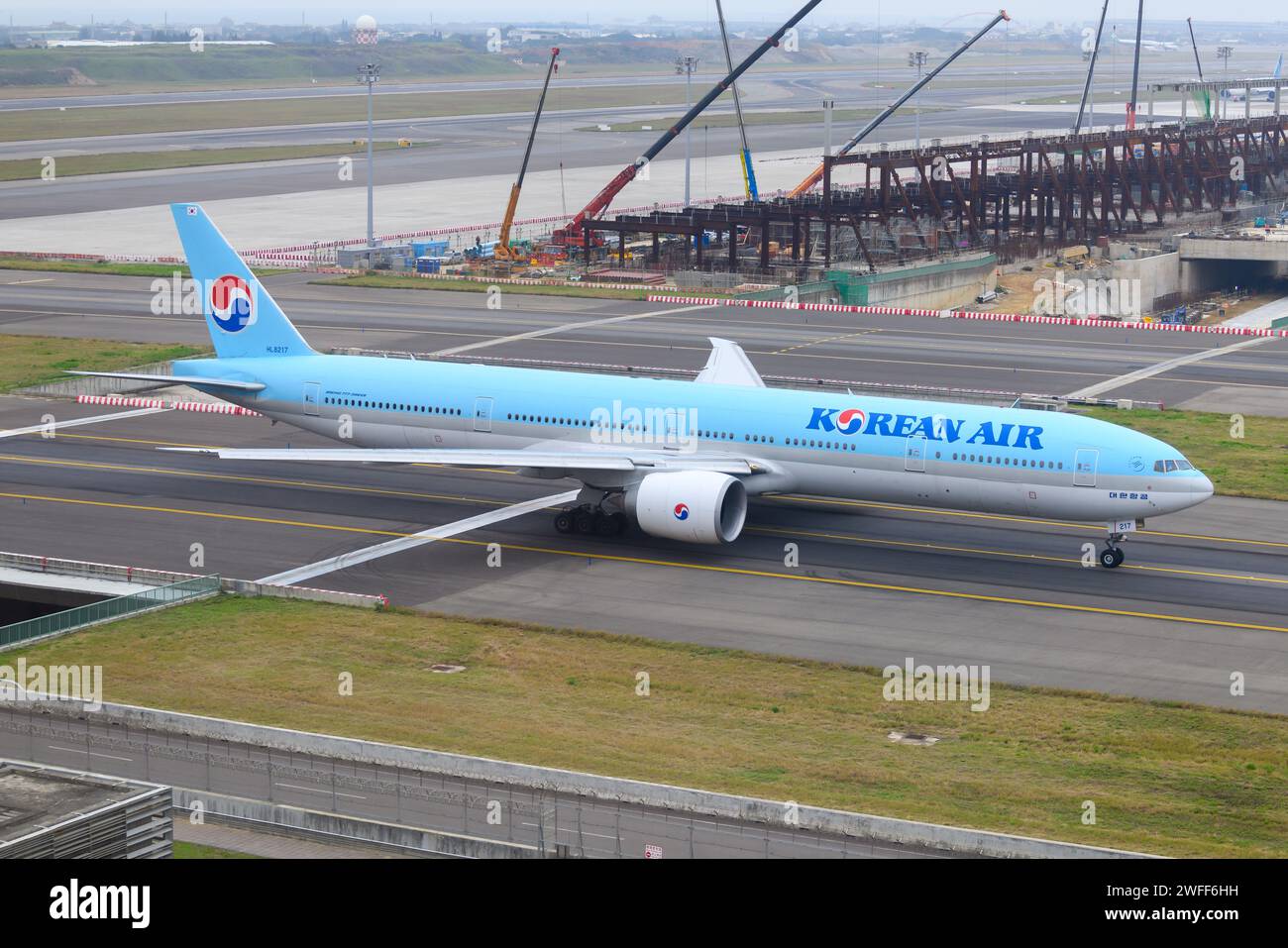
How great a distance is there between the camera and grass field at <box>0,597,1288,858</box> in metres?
34.2

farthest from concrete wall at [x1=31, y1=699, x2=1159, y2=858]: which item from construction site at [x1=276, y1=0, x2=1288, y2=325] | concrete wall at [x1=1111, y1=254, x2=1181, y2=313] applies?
concrete wall at [x1=1111, y1=254, x2=1181, y2=313]

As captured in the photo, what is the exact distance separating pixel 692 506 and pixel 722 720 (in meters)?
14.2

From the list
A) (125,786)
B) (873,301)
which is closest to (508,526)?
(125,786)

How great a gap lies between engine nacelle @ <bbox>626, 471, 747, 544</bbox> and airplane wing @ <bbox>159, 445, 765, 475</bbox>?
95 cm

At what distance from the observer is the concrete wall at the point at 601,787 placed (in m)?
30.2

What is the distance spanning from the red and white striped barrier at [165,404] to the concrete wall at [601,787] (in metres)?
38.6

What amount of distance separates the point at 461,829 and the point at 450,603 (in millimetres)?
18069

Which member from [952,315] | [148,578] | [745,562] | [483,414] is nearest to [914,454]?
[745,562]

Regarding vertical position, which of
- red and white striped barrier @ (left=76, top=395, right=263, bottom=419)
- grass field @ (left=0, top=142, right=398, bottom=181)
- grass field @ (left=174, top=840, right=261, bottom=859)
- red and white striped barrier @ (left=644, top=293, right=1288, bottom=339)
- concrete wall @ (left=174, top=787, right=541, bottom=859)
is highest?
grass field @ (left=0, top=142, right=398, bottom=181)

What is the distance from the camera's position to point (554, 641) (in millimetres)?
45469

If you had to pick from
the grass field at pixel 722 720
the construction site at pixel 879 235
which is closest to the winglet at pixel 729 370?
the grass field at pixel 722 720

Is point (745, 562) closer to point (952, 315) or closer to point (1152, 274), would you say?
point (952, 315)

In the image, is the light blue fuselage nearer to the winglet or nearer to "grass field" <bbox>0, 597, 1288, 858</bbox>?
the winglet
